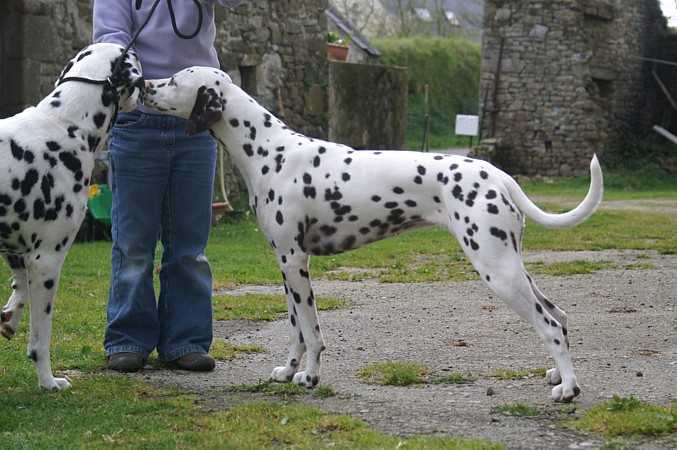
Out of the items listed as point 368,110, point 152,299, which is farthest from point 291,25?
point 152,299

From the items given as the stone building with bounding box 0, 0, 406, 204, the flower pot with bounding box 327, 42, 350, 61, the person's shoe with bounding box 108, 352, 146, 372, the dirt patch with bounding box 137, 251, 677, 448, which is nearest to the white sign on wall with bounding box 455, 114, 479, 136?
the stone building with bounding box 0, 0, 406, 204

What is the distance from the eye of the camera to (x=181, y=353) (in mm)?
6191

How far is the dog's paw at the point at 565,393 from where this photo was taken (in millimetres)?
5004

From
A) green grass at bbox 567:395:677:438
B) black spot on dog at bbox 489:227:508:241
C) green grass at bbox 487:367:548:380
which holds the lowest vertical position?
green grass at bbox 487:367:548:380

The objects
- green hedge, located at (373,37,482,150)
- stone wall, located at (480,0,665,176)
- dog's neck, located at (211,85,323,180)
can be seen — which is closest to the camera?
dog's neck, located at (211,85,323,180)

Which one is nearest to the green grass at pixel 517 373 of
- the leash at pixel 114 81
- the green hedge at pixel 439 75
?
the leash at pixel 114 81

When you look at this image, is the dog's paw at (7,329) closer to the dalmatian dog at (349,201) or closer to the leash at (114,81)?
the leash at (114,81)

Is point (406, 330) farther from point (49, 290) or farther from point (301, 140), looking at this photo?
point (49, 290)

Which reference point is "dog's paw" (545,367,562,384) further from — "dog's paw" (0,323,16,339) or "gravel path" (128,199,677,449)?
"dog's paw" (0,323,16,339)

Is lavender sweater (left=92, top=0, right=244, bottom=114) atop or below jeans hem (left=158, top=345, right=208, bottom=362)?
atop

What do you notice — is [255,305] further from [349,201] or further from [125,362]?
[349,201]

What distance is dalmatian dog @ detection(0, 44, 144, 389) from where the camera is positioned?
523 cm

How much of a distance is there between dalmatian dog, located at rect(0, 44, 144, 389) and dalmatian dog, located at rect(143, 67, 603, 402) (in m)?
0.25

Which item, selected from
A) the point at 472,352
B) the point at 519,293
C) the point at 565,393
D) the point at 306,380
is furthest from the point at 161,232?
the point at 565,393
